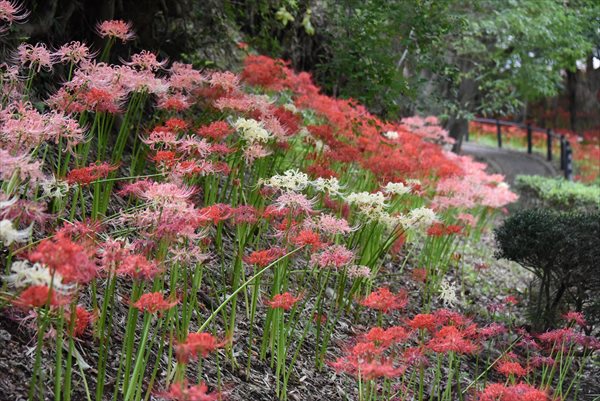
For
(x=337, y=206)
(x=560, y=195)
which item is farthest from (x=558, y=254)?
(x=560, y=195)

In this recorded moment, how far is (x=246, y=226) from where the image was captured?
13.9 feet

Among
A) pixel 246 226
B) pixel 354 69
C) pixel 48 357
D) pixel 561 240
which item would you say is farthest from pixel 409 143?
pixel 48 357

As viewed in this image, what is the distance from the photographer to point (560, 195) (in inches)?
470

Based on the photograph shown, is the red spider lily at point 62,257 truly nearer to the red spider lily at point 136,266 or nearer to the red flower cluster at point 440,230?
the red spider lily at point 136,266

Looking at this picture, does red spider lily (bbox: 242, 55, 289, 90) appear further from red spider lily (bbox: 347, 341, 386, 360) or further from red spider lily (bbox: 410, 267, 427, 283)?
red spider lily (bbox: 347, 341, 386, 360)

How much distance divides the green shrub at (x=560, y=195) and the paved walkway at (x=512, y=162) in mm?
3515

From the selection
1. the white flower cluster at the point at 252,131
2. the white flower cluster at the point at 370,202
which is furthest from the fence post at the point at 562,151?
the white flower cluster at the point at 252,131

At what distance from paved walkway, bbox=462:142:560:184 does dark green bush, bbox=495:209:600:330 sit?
450 inches

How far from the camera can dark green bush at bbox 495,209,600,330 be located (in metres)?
5.43

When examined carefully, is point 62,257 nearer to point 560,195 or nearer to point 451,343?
point 451,343

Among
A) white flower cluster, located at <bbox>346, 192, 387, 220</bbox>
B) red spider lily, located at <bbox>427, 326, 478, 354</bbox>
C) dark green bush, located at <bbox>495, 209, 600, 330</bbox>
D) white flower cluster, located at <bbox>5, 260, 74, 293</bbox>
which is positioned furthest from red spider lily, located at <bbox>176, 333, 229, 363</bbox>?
dark green bush, located at <bbox>495, 209, 600, 330</bbox>

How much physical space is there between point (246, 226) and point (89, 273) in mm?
1966

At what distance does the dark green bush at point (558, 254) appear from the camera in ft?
17.8

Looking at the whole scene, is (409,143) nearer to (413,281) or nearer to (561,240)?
(413,281)
